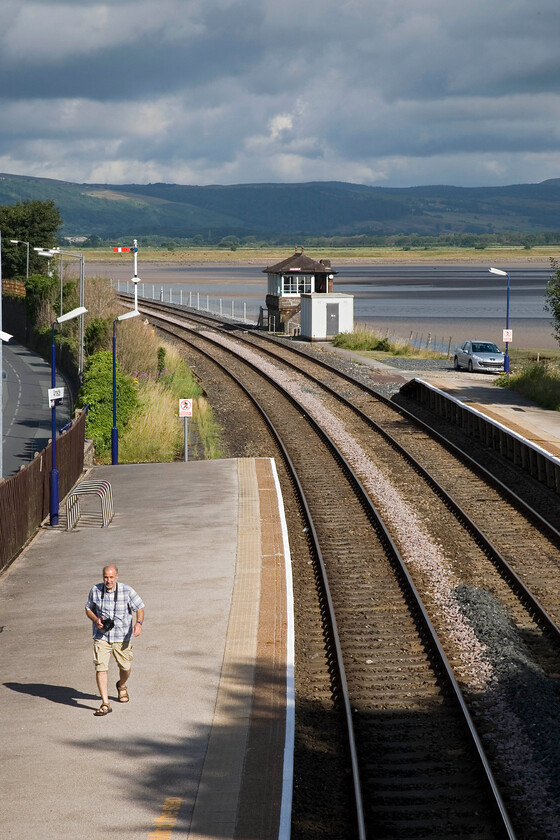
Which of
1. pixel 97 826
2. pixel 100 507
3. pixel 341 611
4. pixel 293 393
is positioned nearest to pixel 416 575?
pixel 341 611

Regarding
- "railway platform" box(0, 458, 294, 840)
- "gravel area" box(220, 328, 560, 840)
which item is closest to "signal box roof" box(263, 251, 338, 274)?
"gravel area" box(220, 328, 560, 840)

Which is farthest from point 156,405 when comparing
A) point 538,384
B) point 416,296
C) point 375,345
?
point 416,296

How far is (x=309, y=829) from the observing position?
32.3 ft

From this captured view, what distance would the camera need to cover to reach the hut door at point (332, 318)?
58.5m

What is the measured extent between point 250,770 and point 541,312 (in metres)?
89.1

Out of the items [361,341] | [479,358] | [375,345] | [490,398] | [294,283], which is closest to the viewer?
[490,398]

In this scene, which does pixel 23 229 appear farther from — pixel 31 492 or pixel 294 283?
pixel 31 492

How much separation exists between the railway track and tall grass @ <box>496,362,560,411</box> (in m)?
8.89

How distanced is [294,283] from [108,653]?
53.2 m

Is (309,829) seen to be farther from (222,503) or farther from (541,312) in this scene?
(541,312)

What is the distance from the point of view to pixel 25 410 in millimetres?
39625

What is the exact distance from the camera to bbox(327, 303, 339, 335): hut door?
2303 inches

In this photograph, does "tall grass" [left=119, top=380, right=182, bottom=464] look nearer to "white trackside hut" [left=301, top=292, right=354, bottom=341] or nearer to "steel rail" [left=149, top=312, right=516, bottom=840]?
"steel rail" [left=149, top=312, right=516, bottom=840]

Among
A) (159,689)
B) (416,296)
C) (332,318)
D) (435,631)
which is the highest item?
(416,296)
